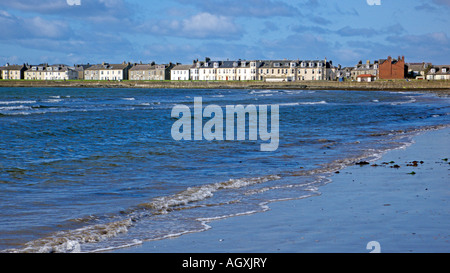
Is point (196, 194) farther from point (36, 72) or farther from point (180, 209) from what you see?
point (36, 72)

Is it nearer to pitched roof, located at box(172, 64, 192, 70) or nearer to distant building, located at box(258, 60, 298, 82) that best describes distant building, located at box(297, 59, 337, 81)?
distant building, located at box(258, 60, 298, 82)

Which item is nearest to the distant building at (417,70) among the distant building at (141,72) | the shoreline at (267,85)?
the shoreline at (267,85)

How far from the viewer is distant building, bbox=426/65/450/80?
114m

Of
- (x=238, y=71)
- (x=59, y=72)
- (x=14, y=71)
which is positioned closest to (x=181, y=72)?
(x=238, y=71)

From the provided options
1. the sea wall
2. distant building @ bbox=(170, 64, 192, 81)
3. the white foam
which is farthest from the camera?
distant building @ bbox=(170, 64, 192, 81)

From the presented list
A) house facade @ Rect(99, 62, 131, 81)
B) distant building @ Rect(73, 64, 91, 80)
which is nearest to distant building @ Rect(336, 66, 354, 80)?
house facade @ Rect(99, 62, 131, 81)

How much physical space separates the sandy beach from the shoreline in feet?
255

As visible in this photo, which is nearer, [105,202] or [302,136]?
[105,202]

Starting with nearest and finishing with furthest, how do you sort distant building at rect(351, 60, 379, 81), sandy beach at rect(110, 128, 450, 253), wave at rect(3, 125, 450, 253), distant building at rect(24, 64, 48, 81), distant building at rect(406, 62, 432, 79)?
sandy beach at rect(110, 128, 450, 253) < wave at rect(3, 125, 450, 253) < distant building at rect(406, 62, 432, 79) < distant building at rect(351, 60, 379, 81) < distant building at rect(24, 64, 48, 81)

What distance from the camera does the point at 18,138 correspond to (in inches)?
800
